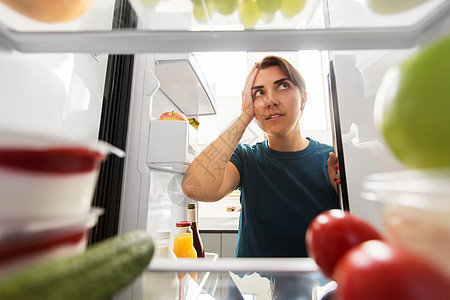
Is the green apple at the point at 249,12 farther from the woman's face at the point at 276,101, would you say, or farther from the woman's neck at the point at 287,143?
the woman's neck at the point at 287,143

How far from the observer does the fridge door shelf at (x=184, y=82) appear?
2.72 ft

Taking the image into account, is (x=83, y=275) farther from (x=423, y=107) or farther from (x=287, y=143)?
(x=287, y=143)

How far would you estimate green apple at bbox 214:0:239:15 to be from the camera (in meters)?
0.35

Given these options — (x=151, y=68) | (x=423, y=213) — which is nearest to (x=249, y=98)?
(x=151, y=68)

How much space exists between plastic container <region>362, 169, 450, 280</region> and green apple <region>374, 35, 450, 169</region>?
46 mm

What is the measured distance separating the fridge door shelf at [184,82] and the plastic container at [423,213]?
0.78 metres

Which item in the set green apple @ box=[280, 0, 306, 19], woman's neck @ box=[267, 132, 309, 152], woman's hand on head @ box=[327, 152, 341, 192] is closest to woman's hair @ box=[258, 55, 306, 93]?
woman's neck @ box=[267, 132, 309, 152]

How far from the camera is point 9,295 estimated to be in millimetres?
124

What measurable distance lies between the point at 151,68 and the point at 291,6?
1.70ft

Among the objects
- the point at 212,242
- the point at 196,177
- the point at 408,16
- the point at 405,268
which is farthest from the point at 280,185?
the point at 212,242

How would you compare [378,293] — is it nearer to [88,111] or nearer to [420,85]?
[420,85]

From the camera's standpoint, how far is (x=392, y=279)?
0.13 metres

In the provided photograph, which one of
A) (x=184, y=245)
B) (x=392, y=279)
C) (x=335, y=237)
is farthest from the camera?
(x=184, y=245)

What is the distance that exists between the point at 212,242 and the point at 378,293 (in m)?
1.85
